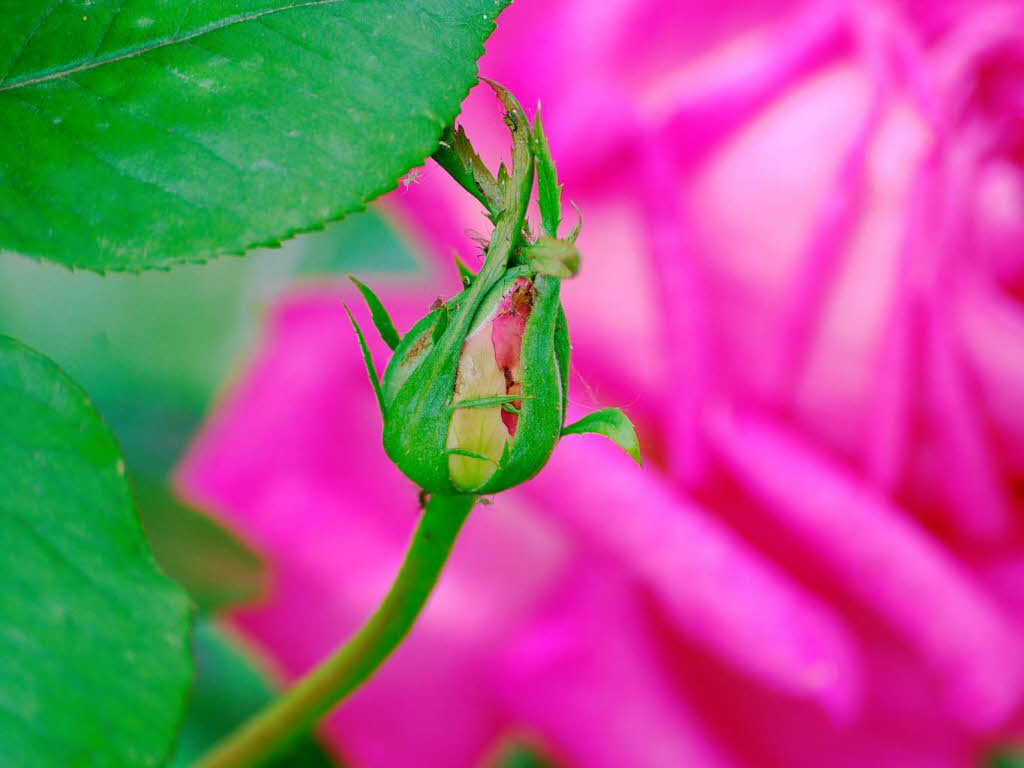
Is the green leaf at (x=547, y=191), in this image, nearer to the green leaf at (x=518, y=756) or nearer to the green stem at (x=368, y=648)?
the green stem at (x=368, y=648)

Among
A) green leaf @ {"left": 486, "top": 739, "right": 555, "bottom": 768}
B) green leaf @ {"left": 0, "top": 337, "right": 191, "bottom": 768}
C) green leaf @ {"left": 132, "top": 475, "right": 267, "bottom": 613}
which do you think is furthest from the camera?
green leaf @ {"left": 486, "top": 739, "right": 555, "bottom": 768}

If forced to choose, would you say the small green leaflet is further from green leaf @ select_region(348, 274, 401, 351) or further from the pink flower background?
the pink flower background

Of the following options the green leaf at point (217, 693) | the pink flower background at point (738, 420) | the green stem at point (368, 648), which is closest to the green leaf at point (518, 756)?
the pink flower background at point (738, 420)

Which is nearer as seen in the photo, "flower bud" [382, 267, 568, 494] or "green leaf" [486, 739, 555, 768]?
"flower bud" [382, 267, 568, 494]

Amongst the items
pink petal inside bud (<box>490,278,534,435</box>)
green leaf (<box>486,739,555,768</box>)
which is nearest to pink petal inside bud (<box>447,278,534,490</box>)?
pink petal inside bud (<box>490,278,534,435</box>)

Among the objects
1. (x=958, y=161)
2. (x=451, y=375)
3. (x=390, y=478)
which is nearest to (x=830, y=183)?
(x=958, y=161)

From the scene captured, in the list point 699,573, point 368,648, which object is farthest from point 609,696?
point 368,648
